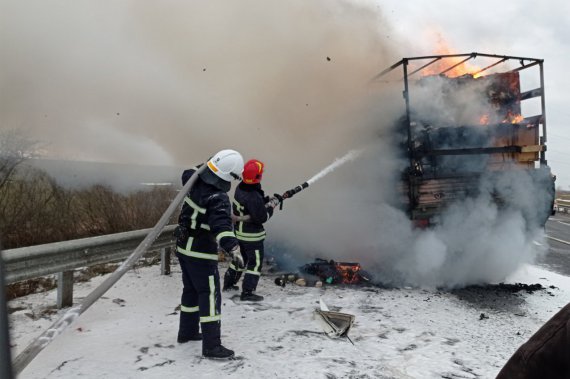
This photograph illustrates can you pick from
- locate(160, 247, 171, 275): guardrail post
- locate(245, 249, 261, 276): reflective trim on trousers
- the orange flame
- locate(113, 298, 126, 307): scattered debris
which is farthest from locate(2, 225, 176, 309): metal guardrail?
the orange flame

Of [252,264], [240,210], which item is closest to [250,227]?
[240,210]

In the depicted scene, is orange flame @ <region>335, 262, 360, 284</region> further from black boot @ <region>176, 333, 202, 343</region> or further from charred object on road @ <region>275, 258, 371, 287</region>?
black boot @ <region>176, 333, 202, 343</region>

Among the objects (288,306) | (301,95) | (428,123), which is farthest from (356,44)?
(288,306)

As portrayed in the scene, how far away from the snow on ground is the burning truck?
1398 millimetres

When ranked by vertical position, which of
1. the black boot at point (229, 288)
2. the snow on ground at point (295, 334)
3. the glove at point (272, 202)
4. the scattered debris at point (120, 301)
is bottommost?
the snow on ground at point (295, 334)

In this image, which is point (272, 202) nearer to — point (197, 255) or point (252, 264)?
point (252, 264)

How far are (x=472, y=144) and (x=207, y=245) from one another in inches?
178

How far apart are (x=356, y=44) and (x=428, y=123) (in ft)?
9.94

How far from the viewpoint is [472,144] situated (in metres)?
6.21

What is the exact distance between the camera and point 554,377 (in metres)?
0.91

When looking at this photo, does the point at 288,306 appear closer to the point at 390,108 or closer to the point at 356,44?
the point at 390,108

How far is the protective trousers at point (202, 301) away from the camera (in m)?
3.48

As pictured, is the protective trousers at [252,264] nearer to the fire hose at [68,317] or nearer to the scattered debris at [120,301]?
the scattered debris at [120,301]

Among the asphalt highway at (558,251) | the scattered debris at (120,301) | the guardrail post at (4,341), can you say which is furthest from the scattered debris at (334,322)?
the asphalt highway at (558,251)
